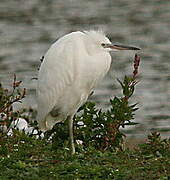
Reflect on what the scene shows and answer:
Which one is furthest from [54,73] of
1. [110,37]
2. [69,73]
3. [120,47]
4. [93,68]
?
[110,37]

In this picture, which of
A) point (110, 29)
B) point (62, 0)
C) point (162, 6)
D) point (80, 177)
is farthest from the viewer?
point (62, 0)

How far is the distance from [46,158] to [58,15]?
1449cm

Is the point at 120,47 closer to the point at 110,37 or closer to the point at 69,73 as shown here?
the point at 69,73

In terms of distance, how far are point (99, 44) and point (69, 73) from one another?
0.46 metres

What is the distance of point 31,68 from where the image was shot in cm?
1584

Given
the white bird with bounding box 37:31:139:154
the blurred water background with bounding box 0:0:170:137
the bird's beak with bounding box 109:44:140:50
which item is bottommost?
the blurred water background with bounding box 0:0:170:137

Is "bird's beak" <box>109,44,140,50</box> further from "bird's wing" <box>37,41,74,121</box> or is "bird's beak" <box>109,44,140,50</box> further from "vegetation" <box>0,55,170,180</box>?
"bird's wing" <box>37,41,74,121</box>

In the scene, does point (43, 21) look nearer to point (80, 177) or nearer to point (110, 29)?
point (110, 29)

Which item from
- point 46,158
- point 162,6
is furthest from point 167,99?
point 162,6

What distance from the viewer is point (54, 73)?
7.59 meters

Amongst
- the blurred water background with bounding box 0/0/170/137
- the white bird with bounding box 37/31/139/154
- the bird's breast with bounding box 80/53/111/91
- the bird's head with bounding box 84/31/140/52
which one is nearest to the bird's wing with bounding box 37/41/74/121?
the white bird with bounding box 37/31/139/154

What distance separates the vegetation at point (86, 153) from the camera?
254 inches

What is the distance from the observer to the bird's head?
7773 mm

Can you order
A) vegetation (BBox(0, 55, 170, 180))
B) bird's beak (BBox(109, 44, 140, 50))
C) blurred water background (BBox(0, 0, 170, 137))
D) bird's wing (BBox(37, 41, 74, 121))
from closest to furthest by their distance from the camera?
vegetation (BBox(0, 55, 170, 180)) → bird's wing (BBox(37, 41, 74, 121)) → bird's beak (BBox(109, 44, 140, 50)) → blurred water background (BBox(0, 0, 170, 137))
